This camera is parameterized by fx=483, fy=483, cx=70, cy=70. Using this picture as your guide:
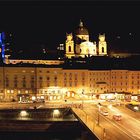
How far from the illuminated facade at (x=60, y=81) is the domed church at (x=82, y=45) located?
42.9ft

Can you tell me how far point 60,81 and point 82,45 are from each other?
1834 centimetres

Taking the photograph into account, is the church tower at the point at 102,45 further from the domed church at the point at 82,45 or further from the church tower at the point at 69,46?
the church tower at the point at 69,46

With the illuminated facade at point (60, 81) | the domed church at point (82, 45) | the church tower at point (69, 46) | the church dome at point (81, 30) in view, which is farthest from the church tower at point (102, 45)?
the illuminated facade at point (60, 81)

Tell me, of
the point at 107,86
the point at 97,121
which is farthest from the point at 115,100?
the point at 97,121

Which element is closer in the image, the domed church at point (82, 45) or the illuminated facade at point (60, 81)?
the illuminated facade at point (60, 81)

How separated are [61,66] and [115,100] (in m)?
10.2

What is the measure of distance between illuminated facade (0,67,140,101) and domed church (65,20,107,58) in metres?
13.1

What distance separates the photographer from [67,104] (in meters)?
65.5

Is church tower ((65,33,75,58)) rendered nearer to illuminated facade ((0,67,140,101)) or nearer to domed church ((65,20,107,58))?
domed church ((65,20,107,58))

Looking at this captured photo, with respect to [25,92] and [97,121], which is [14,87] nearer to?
[25,92]

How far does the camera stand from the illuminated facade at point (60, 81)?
234 ft

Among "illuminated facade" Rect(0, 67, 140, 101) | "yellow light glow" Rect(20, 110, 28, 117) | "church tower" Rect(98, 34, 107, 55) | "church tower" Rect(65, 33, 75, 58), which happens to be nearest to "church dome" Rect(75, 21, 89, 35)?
"church tower" Rect(65, 33, 75, 58)

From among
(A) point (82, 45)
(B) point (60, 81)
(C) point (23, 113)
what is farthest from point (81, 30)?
(C) point (23, 113)

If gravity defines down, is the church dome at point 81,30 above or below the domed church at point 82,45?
above
